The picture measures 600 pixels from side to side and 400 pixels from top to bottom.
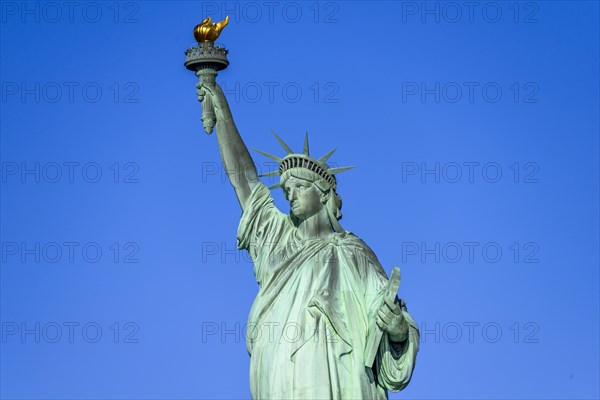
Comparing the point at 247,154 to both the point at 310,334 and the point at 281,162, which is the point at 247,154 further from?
the point at 310,334

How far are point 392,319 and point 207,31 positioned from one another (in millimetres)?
5326

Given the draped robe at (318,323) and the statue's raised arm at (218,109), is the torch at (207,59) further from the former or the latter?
the draped robe at (318,323)

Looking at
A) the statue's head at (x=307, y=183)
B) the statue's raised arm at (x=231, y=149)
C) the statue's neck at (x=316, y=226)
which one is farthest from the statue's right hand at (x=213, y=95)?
the statue's neck at (x=316, y=226)

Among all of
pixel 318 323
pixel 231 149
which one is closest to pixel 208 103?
pixel 231 149

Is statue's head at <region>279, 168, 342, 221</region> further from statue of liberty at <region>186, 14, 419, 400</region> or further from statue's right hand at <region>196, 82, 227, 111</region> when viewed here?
statue's right hand at <region>196, 82, 227, 111</region>

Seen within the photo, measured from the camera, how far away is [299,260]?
36.8m

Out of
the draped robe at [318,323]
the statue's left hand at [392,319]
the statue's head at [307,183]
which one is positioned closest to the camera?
the statue's left hand at [392,319]

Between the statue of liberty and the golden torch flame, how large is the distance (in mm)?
500

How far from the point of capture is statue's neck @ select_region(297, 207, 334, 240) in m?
37.2

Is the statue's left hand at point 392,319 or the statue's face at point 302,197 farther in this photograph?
the statue's face at point 302,197

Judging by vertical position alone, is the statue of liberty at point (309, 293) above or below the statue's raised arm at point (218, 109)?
below

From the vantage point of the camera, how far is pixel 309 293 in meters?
36.3

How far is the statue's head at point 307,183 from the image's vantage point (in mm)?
36906

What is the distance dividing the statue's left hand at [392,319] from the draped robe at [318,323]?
0.58 feet
